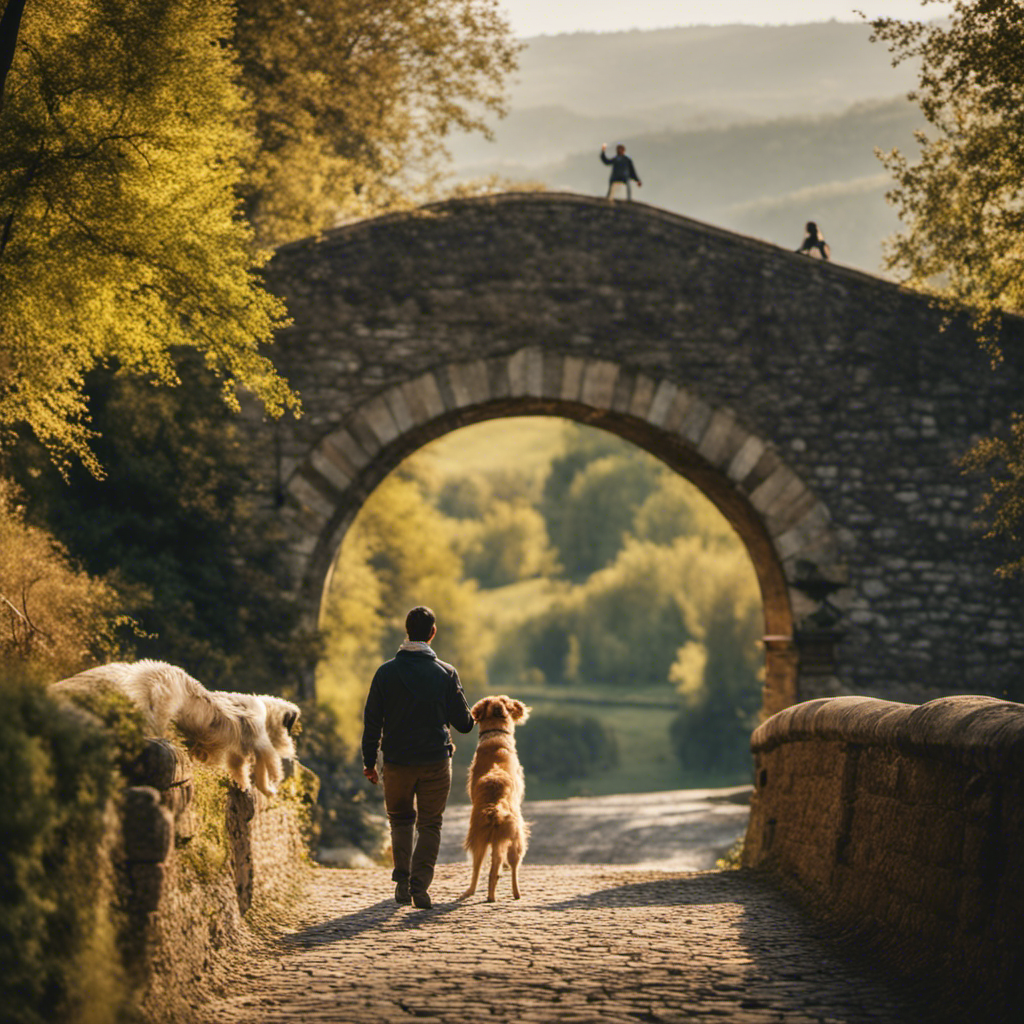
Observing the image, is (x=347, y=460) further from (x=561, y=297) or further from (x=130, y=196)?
(x=130, y=196)

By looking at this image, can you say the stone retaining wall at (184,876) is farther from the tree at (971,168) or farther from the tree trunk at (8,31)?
the tree at (971,168)

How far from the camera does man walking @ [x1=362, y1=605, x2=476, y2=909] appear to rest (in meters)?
5.63

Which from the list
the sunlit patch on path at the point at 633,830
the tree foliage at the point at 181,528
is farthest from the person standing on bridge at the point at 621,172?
the sunlit patch on path at the point at 633,830

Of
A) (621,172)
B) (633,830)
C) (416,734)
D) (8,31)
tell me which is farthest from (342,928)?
(633,830)

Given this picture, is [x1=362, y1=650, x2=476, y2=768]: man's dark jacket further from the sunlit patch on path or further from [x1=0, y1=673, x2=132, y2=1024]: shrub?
the sunlit patch on path

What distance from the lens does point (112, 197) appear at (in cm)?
711

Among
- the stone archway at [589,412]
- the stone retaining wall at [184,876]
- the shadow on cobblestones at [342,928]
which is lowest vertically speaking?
the shadow on cobblestones at [342,928]

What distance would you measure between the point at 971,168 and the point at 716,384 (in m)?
3.36

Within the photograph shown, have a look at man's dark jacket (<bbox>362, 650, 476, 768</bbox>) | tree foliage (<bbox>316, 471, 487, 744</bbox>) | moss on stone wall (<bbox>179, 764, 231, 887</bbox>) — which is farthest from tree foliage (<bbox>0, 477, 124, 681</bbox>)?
tree foliage (<bbox>316, 471, 487, 744</bbox>)

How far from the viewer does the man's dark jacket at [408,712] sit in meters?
5.62

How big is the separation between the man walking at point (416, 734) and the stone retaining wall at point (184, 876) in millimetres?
636

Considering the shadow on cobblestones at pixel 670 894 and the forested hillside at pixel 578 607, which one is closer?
the shadow on cobblestones at pixel 670 894

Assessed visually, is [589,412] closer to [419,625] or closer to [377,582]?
[419,625]

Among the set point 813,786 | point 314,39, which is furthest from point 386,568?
point 813,786
